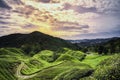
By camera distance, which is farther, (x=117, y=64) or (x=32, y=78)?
(x=32, y=78)

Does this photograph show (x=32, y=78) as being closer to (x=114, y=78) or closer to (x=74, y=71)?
(x=74, y=71)

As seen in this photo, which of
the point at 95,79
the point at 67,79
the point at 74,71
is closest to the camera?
the point at 95,79

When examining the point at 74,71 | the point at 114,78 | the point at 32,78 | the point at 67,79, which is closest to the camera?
the point at 114,78

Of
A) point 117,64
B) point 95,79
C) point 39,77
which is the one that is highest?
point 117,64

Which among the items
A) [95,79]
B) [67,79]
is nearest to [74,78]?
[67,79]

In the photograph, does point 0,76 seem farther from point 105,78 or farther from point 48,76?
point 105,78

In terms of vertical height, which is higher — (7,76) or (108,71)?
(108,71)

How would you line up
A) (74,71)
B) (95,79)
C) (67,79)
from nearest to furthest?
(95,79) → (67,79) → (74,71)

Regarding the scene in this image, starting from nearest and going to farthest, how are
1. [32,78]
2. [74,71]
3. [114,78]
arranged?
[114,78]
[74,71]
[32,78]

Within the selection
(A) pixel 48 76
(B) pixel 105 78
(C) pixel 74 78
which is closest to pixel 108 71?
(B) pixel 105 78
